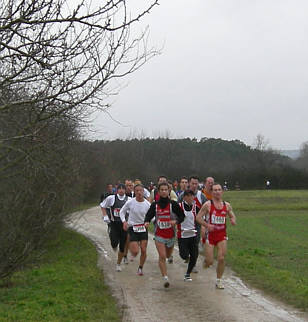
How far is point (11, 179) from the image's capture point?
35.2ft

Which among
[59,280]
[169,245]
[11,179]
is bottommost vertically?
[59,280]

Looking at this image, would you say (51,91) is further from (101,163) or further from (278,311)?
(101,163)

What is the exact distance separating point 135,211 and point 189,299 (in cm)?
337

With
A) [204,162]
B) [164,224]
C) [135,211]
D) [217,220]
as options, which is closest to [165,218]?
[164,224]

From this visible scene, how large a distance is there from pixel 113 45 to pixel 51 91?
126 cm

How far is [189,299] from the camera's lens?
31.1ft

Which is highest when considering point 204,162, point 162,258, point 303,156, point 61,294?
point 303,156

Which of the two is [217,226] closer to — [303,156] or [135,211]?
[135,211]

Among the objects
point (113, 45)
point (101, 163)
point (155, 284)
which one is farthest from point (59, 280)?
point (101, 163)

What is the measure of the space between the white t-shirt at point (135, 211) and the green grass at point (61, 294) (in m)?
1.43

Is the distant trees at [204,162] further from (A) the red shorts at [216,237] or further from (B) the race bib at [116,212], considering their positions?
(A) the red shorts at [216,237]

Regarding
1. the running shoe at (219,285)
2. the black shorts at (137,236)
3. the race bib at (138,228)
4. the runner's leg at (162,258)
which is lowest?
the running shoe at (219,285)

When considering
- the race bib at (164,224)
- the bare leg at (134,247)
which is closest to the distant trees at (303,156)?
the bare leg at (134,247)

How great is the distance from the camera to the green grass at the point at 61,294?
8.65 m
